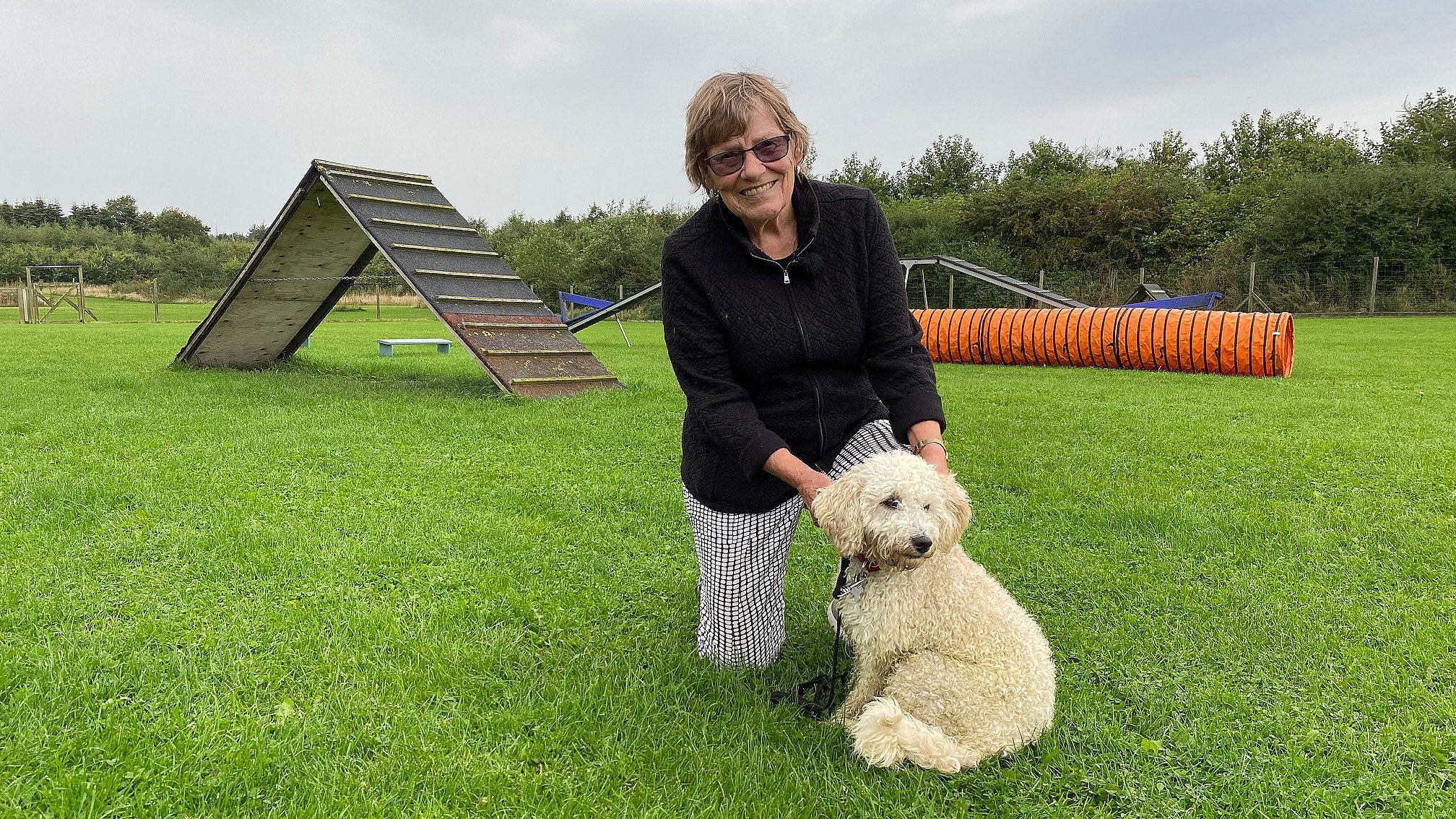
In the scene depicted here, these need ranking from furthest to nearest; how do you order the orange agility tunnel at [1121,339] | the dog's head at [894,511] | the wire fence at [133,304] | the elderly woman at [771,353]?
the wire fence at [133,304] < the orange agility tunnel at [1121,339] < the elderly woman at [771,353] < the dog's head at [894,511]

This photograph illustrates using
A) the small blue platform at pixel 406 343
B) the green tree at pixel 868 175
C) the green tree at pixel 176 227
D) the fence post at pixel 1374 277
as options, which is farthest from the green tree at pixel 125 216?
the fence post at pixel 1374 277

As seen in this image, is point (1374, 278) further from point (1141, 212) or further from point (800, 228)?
point (800, 228)

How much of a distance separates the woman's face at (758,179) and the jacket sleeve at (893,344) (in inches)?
14.1

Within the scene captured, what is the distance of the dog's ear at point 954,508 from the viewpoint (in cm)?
252

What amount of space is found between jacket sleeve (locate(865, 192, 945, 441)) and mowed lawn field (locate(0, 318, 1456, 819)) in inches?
40.7

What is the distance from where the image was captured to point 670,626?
358 centimetres

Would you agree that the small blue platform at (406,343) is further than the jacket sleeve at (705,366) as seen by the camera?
Yes

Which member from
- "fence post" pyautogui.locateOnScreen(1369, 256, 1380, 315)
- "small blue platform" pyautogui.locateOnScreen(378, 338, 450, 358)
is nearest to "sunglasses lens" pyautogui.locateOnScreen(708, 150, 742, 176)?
"small blue platform" pyautogui.locateOnScreen(378, 338, 450, 358)

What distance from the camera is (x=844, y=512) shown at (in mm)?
2516

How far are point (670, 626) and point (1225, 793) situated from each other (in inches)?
78.4

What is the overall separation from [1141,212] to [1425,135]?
9822 mm

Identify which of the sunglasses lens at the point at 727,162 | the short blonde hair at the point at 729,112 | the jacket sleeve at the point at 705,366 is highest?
the short blonde hair at the point at 729,112

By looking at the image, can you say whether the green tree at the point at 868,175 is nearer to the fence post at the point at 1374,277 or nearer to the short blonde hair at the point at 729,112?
the fence post at the point at 1374,277

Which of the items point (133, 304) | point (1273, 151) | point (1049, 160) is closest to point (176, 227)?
point (133, 304)
